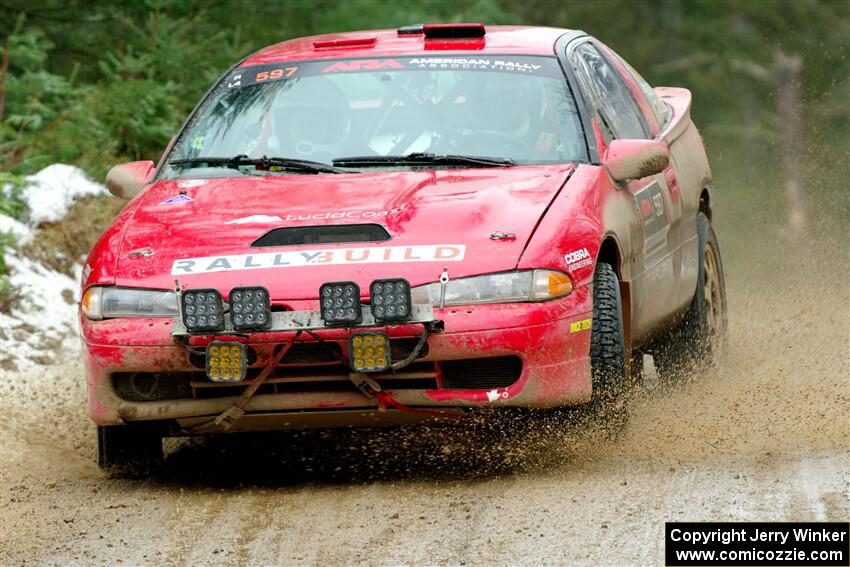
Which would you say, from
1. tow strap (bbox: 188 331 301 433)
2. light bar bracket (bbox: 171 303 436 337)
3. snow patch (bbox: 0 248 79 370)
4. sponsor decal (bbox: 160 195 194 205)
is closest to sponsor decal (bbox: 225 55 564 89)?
sponsor decal (bbox: 160 195 194 205)

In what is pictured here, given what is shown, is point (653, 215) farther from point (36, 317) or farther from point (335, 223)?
point (36, 317)

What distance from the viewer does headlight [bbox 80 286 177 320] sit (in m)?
6.10

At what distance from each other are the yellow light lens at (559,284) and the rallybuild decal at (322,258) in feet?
1.12

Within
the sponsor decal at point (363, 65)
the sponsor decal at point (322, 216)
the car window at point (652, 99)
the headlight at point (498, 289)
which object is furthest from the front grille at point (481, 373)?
the car window at point (652, 99)

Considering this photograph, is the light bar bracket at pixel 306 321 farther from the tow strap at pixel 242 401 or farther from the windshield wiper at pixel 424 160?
the windshield wiper at pixel 424 160

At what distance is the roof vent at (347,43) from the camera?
25.7 ft

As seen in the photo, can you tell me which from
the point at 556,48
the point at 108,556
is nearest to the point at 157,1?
the point at 556,48

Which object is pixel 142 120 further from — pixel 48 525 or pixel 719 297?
pixel 48 525

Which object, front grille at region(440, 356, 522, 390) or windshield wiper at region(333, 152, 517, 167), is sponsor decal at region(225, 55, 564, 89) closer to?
windshield wiper at region(333, 152, 517, 167)

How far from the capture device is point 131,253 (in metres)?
6.34

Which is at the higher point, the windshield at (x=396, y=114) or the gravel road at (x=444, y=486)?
the windshield at (x=396, y=114)

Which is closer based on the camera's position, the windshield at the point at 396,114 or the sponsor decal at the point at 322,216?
the sponsor decal at the point at 322,216

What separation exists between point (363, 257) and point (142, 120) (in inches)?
302

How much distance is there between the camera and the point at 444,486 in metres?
6.10
